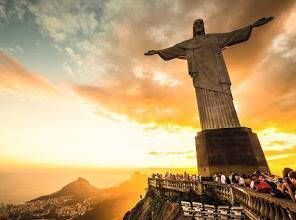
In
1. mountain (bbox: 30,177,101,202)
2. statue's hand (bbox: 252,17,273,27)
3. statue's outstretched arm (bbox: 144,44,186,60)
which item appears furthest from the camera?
mountain (bbox: 30,177,101,202)

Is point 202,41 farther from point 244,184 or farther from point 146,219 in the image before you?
point 146,219

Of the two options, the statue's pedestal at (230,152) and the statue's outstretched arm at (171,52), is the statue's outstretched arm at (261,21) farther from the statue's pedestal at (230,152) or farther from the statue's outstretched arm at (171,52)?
the statue's pedestal at (230,152)

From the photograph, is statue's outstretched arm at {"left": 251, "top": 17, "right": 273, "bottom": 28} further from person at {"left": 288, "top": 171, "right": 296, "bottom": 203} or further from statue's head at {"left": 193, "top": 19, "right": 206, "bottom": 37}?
person at {"left": 288, "top": 171, "right": 296, "bottom": 203}

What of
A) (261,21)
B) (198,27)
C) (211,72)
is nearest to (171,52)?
(198,27)

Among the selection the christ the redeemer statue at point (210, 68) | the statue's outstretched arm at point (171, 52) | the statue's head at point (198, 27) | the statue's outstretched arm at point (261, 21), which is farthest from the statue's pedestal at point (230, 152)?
the statue's head at point (198, 27)

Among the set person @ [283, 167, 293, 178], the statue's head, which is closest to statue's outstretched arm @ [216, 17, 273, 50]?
the statue's head

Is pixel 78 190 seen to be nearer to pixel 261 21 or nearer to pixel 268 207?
pixel 261 21
